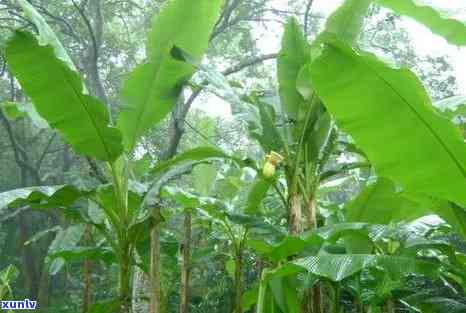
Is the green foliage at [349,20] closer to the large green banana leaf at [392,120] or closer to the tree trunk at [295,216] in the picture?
the tree trunk at [295,216]

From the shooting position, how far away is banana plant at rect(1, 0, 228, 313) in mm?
2510

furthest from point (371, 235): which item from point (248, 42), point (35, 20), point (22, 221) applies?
point (22, 221)

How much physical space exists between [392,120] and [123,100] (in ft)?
5.13

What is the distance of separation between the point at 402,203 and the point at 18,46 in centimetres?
190

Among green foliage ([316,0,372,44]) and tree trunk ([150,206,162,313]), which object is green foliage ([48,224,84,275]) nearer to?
tree trunk ([150,206,162,313])

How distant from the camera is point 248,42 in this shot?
8766 millimetres

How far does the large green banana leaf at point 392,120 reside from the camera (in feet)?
5.55

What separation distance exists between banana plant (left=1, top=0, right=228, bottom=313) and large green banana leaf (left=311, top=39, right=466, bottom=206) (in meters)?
1.18

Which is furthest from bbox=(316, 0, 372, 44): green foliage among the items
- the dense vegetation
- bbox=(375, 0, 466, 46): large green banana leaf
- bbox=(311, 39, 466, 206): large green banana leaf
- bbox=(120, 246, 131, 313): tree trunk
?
bbox=(120, 246, 131, 313): tree trunk

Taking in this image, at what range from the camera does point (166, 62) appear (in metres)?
2.80

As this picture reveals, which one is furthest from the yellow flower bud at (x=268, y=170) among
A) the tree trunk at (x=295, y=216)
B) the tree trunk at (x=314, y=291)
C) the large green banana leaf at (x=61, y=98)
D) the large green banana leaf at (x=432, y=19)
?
the large green banana leaf at (x=432, y=19)

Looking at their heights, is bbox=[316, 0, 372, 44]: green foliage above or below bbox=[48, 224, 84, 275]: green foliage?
above

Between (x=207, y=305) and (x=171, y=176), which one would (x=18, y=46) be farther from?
(x=207, y=305)

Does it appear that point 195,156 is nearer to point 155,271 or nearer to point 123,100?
point 123,100
